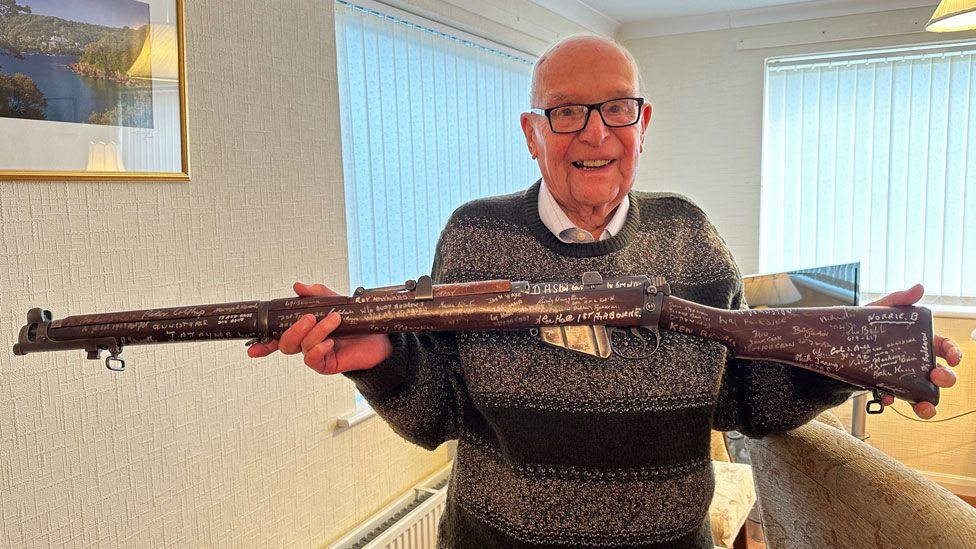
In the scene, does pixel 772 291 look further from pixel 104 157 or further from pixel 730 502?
pixel 104 157

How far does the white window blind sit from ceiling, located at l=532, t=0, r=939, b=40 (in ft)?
0.92

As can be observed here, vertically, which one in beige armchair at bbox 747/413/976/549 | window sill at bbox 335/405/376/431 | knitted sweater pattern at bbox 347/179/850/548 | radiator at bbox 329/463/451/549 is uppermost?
knitted sweater pattern at bbox 347/179/850/548

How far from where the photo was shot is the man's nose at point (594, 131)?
1.26 m

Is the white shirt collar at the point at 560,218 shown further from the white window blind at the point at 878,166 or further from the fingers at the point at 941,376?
the white window blind at the point at 878,166

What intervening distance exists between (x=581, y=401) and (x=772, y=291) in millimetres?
2222

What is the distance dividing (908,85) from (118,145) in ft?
14.1

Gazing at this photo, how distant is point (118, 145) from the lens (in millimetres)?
1577

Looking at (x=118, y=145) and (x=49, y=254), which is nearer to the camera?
(x=49, y=254)

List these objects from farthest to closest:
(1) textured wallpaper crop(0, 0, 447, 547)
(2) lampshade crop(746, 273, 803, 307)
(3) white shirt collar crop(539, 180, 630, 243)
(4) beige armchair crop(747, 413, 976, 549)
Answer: (2) lampshade crop(746, 273, 803, 307), (1) textured wallpaper crop(0, 0, 447, 547), (3) white shirt collar crop(539, 180, 630, 243), (4) beige armchair crop(747, 413, 976, 549)

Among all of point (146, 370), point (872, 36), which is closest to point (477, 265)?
point (146, 370)

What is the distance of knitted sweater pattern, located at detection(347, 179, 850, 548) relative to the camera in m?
1.20

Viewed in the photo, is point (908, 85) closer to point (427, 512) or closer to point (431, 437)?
point (427, 512)

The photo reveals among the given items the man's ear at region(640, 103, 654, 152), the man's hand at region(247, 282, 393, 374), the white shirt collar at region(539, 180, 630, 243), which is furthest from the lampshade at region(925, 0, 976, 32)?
the man's hand at region(247, 282, 393, 374)

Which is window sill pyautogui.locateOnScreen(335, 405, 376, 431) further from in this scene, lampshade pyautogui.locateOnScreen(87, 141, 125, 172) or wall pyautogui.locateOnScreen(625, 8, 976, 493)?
wall pyautogui.locateOnScreen(625, 8, 976, 493)
